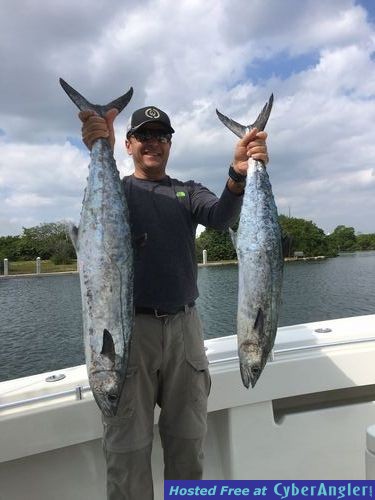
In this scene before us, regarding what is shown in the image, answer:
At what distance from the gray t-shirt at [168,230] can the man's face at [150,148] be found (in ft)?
0.29

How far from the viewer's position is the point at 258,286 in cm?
234

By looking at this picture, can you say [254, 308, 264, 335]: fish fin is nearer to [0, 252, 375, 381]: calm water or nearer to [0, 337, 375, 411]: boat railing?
[0, 337, 375, 411]: boat railing

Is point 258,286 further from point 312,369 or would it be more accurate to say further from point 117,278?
point 312,369

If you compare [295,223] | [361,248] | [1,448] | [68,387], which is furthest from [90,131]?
[361,248]

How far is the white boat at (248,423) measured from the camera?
9.39 feet

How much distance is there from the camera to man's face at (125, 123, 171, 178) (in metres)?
2.58

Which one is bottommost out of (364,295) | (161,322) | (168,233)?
(364,295)

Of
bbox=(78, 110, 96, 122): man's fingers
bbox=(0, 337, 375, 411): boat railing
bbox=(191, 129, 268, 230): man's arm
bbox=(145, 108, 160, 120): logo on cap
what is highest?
bbox=(145, 108, 160, 120): logo on cap

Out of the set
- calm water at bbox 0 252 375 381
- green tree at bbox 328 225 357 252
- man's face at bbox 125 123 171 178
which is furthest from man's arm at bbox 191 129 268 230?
green tree at bbox 328 225 357 252

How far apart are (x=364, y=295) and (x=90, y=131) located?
867 inches

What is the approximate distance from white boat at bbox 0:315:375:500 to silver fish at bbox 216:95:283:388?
866 mm

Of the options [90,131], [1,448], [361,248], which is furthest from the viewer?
[361,248]

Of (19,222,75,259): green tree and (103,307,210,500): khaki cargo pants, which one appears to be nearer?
(103,307,210,500): khaki cargo pants

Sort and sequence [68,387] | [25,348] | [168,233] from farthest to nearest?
[25,348]
[68,387]
[168,233]
